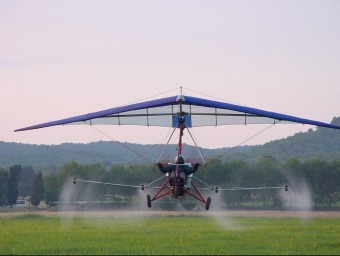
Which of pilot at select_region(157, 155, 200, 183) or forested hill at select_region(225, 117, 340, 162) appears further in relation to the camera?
forested hill at select_region(225, 117, 340, 162)

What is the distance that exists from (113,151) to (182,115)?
450 feet

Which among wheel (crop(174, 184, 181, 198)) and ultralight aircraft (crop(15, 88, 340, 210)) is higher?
ultralight aircraft (crop(15, 88, 340, 210))

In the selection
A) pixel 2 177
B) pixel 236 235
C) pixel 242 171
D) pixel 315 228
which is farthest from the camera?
pixel 2 177

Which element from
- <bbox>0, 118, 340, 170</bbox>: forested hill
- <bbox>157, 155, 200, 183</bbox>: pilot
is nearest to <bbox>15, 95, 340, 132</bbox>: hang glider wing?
<bbox>157, 155, 200, 183</bbox>: pilot

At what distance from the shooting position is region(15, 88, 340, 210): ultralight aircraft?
25.4 m

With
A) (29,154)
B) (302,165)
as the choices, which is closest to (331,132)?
(29,154)

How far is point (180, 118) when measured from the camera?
2653 cm

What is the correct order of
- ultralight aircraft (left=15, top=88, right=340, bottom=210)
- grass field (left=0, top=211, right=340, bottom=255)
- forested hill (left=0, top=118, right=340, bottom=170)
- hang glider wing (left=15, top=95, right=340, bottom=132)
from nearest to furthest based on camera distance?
ultralight aircraft (left=15, top=88, right=340, bottom=210)
grass field (left=0, top=211, right=340, bottom=255)
hang glider wing (left=15, top=95, right=340, bottom=132)
forested hill (left=0, top=118, right=340, bottom=170)

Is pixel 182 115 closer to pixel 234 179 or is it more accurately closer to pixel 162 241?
pixel 162 241

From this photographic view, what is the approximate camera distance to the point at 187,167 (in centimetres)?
2503

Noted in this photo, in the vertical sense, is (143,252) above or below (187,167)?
below

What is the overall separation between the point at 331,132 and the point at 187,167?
129 m

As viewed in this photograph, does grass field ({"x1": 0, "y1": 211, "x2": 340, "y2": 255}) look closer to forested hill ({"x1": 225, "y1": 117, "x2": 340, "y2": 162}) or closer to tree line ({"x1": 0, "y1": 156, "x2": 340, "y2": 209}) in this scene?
tree line ({"x1": 0, "y1": 156, "x2": 340, "y2": 209})

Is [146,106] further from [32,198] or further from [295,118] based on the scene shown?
[32,198]
